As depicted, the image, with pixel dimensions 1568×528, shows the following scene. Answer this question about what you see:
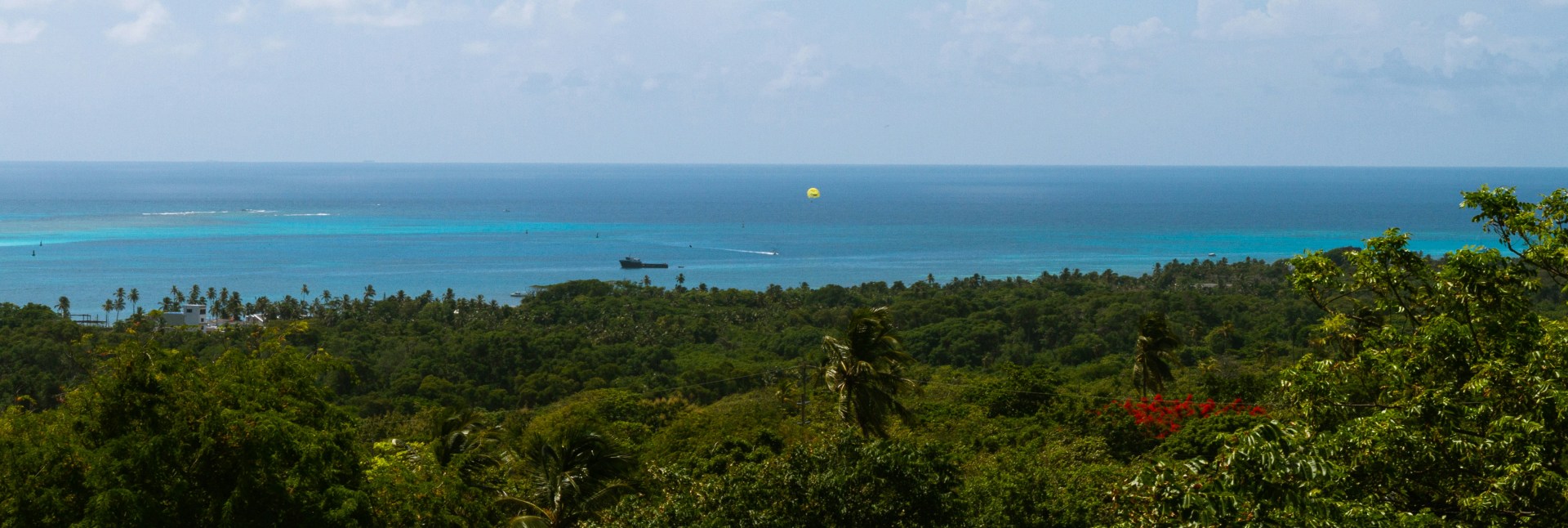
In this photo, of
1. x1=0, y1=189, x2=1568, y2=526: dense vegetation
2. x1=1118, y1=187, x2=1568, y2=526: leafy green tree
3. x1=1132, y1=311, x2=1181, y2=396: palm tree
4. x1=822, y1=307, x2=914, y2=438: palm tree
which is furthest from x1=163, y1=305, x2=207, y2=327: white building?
x1=1118, y1=187, x2=1568, y2=526: leafy green tree

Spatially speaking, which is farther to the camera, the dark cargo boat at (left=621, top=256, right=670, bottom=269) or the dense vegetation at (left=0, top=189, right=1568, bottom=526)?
the dark cargo boat at (left=621, top=256, right=670, bottom=269)

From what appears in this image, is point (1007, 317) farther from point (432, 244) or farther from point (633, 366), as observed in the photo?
point (432, 244)

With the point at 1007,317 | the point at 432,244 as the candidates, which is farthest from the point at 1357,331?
the point at 432,244

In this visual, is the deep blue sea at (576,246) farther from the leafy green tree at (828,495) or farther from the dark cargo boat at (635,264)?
the leafy green tree at (828,495)

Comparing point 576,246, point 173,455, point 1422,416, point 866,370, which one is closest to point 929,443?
point 1422,416

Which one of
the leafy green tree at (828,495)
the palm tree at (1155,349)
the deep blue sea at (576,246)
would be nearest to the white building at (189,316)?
the deep blue sea at (576,246)

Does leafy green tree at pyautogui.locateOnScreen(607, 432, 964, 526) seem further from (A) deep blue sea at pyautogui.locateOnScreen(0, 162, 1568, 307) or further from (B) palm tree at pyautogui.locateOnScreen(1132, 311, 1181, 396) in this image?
(A) deep blue sea at pyautogui.locateOnScreen(0, 162, 1568, 307)
